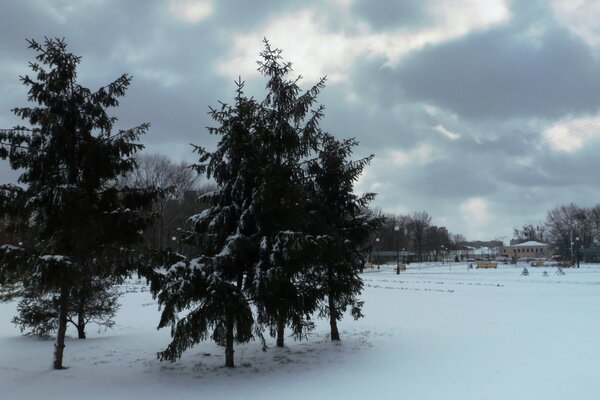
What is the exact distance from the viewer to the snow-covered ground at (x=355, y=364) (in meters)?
7.81

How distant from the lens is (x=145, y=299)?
25812mm

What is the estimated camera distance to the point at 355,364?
393 inches

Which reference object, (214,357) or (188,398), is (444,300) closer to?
(214,357)

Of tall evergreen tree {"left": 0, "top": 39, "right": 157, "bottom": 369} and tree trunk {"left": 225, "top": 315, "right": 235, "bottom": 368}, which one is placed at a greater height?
tall evergreen tree {"left": 0, "top": 39, "right": 157, "bottom": 369}

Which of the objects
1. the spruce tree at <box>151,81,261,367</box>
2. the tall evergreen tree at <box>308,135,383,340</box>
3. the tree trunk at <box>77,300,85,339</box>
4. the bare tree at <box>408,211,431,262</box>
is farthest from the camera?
the bare tree at <box>408,211,431,262</box>

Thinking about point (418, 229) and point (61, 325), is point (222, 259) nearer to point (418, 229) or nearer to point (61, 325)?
point (61, 325)

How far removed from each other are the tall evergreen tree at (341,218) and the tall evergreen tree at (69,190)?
14.4 feet

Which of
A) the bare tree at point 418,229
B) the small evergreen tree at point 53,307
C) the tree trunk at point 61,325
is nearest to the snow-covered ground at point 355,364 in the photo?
the tree trunk at point 61,325

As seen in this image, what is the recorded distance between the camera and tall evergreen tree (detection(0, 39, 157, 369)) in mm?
8547

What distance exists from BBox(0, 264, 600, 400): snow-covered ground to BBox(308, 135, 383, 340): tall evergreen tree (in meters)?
1.25

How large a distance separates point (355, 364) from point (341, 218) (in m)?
4.00

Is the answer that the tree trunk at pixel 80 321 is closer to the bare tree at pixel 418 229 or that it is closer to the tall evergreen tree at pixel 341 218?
the tall evergreen tree at pixel 341 218

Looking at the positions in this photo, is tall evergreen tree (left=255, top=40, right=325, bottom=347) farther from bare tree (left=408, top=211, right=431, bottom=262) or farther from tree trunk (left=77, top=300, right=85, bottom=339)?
bare tree (left=408, top=211, right=431, bottom=262)

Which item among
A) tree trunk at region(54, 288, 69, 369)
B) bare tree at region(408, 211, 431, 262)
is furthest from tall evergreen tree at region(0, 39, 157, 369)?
bare tree at region(408, 211, 431, 262)
